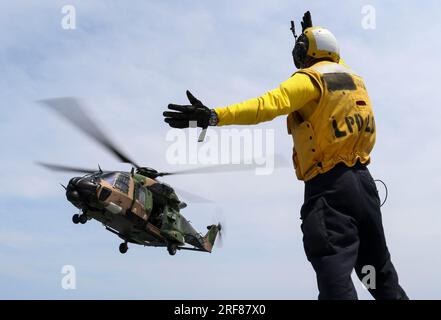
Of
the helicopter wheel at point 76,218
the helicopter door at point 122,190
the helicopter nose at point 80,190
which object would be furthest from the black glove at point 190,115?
the helicopter wheel at point 76,218

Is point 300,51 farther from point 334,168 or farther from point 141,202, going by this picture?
point 141,202

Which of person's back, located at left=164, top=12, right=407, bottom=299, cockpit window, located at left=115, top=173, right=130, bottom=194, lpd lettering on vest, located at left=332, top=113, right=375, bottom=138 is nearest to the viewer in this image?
person's back, located at left=164, top=12, right=407, bottom=299

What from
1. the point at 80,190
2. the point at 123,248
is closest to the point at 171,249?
the point at 123,248

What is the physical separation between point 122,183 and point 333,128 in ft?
44.3

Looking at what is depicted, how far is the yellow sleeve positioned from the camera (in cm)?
339

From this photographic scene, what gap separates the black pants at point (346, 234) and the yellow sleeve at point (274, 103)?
0.54 meters

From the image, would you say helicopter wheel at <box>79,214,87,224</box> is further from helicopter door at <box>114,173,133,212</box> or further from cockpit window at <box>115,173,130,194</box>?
cockpit window at <box>115,173,130,194</box>

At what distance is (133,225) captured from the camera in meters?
17.5

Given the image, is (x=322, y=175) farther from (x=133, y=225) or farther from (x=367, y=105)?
(x=133, y=225)

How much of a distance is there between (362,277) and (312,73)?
1.50 meters

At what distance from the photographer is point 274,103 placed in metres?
3.50

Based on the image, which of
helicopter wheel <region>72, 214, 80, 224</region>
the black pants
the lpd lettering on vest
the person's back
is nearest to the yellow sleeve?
the person's back

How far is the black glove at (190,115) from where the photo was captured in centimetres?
335

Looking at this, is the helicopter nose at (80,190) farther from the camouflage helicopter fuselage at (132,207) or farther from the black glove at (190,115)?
the black glove at (190,115)
